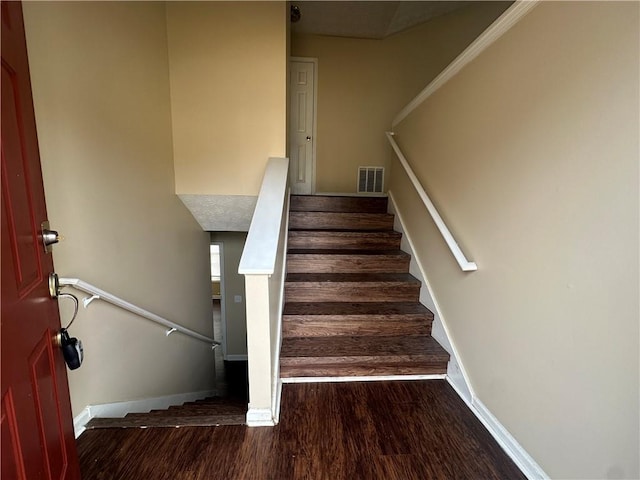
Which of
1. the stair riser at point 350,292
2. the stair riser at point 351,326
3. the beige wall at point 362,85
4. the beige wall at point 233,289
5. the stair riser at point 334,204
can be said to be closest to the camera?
the stair riser at point 351,326

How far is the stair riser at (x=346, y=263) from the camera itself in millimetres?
2574

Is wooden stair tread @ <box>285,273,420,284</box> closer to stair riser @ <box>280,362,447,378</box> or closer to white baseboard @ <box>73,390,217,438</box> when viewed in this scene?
stair riser @ <box>280,362,447,378</box>

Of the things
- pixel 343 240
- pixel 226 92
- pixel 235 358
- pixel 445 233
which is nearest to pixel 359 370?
pixel 445 233

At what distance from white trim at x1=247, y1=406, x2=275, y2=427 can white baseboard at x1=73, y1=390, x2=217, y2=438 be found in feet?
2.58

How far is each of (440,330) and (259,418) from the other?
4.23 feet

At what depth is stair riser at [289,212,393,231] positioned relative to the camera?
3.04 meters

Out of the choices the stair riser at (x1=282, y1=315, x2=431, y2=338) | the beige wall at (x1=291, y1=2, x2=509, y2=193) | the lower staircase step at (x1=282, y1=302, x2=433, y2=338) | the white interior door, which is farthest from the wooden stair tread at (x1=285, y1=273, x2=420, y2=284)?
the beige wall at (x1=291, y1=2, x2=509, y2=193)

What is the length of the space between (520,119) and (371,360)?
1.55 meters

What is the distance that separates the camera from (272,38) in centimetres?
247

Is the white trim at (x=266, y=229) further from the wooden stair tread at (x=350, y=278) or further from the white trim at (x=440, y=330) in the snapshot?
the white trim at (x=440, y=330)

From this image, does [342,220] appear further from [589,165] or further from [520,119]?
[589,165]

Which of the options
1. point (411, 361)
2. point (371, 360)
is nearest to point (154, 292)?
point (371, 360)

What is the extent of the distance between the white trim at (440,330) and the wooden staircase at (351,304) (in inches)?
2.1

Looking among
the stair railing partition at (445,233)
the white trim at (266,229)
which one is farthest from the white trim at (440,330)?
the white trim at (266,229)
